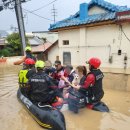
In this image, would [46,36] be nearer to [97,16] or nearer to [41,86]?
[97,16]

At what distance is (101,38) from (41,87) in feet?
22.5

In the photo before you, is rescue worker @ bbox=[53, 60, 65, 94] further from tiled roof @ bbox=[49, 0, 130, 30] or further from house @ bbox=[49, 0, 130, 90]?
tiled roof @ bbox=[49, 0, 130, 30]

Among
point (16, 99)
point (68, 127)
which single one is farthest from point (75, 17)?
point (68, 127)

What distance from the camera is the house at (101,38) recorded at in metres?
10.5

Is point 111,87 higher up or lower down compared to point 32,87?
lower down

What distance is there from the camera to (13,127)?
6168mm

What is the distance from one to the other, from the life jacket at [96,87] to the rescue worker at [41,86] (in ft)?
3.77

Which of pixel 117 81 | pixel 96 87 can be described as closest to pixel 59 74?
pixel 96 87

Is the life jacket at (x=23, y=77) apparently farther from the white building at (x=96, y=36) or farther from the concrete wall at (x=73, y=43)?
the concrete wall at (x=73, y=43)

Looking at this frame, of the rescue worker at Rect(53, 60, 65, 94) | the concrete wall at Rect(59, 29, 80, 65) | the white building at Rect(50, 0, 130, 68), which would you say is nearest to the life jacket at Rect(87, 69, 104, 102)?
the rescue worker at Rect(53, 60, 65, 94)

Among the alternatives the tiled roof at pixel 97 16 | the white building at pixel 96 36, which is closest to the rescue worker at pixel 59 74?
the white building at pixel 96 36

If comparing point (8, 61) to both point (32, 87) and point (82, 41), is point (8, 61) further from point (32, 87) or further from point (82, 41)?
point (32, 87)

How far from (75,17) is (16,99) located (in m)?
7.27

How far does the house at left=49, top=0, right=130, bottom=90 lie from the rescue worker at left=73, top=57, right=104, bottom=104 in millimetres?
3350
